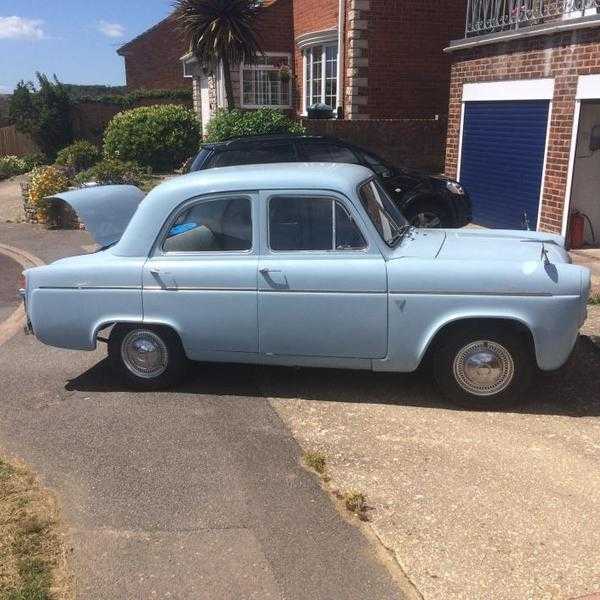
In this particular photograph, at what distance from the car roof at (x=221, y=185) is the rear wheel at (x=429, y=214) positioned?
529cm

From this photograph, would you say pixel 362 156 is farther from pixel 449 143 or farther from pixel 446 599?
pixel 446 599

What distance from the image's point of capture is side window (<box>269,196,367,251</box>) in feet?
16.0

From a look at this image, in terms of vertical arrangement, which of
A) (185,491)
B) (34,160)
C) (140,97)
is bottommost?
(185,491)

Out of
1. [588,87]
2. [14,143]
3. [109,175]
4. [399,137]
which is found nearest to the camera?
Answer: [588,87]

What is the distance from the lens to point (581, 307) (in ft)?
15.1

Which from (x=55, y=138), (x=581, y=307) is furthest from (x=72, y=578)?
(x=55, y=138)

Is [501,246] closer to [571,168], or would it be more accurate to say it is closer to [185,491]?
[185,491]

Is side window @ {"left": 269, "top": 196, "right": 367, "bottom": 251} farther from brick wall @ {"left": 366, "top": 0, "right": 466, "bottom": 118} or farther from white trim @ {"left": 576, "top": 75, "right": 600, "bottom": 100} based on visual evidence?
brick wall @ {"left": 366, "top": 0, "right": 466, "bottom": 118}

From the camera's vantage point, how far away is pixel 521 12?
36.4 feet

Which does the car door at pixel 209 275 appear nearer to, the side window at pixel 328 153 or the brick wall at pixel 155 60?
the side window at pixel 328 153

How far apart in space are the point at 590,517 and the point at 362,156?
7.71m

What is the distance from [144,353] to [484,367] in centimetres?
262

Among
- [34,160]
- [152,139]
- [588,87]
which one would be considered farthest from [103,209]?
[34,160]

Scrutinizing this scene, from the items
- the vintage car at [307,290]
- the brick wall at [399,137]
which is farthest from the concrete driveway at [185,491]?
the brick wall at [399,137]
